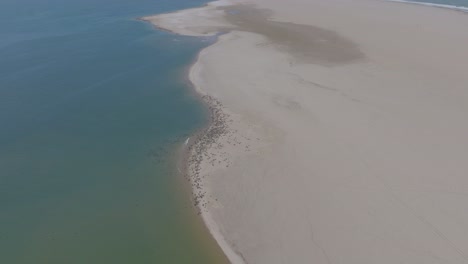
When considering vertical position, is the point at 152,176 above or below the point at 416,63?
below

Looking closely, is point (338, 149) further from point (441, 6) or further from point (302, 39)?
point (441, 6)

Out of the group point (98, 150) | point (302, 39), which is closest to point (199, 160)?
point (98, 150)

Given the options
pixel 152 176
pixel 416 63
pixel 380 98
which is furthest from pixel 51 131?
pixel 416 63

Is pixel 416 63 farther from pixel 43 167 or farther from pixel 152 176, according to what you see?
pixel 43 167

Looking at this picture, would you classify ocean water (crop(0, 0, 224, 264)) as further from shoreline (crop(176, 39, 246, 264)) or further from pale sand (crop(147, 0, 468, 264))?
pale sand (crop(147, 0, 468, 264))

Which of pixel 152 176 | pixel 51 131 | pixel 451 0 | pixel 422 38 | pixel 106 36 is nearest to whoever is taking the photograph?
pixel 152 176

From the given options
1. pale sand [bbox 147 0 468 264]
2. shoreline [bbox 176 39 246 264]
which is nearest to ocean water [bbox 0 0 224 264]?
shoreline [bbox 176 39 246 264]
